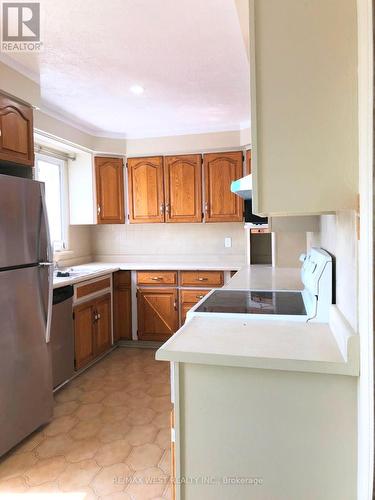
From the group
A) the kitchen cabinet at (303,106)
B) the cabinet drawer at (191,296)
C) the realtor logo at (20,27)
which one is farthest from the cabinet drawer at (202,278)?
the kitchen cabinet at (303,106)

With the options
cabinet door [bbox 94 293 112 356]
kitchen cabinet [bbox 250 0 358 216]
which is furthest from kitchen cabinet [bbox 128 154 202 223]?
kitchen cabinet [bbox 250 0 358 216]

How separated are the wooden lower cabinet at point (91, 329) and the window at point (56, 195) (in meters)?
0.79

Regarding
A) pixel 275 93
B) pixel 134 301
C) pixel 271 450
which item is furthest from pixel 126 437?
pixel 275 93

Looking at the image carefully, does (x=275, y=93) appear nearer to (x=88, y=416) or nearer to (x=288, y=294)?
(x=288, y=294)

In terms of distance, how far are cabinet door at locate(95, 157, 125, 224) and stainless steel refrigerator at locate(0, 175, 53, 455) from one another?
1.72m

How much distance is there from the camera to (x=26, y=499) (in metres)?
1.70

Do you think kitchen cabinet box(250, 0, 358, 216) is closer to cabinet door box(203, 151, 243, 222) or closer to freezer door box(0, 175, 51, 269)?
freezer door box(0, 175, 51, 269)

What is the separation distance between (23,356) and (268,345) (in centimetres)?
160

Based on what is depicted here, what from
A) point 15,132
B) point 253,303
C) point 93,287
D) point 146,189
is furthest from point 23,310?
point 146,189

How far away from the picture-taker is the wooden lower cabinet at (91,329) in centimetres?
306

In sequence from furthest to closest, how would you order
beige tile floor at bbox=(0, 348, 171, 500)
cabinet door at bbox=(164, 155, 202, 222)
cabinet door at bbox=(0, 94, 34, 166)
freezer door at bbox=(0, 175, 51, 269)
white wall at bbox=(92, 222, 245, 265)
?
white wall at bbox=(92, 222, 245, 265) < cabinet door at bbox=(164, 155, 202, 222) < cabinet door at bbox=(0, 94, 34, 166) < freezer door at bbox=(0, 175, 51, 269) < beige tile floor at bbox=(0, 348, 171, 500)

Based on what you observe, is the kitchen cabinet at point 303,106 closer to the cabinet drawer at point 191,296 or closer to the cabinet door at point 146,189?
the cabinet drawer at point 191,296

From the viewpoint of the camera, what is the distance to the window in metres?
3.77

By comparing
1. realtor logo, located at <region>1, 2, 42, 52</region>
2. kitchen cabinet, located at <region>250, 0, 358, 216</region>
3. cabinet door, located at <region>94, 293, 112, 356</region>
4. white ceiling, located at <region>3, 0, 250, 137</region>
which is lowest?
cabinet door, located at <region>94, 293, 112, 356</region>
